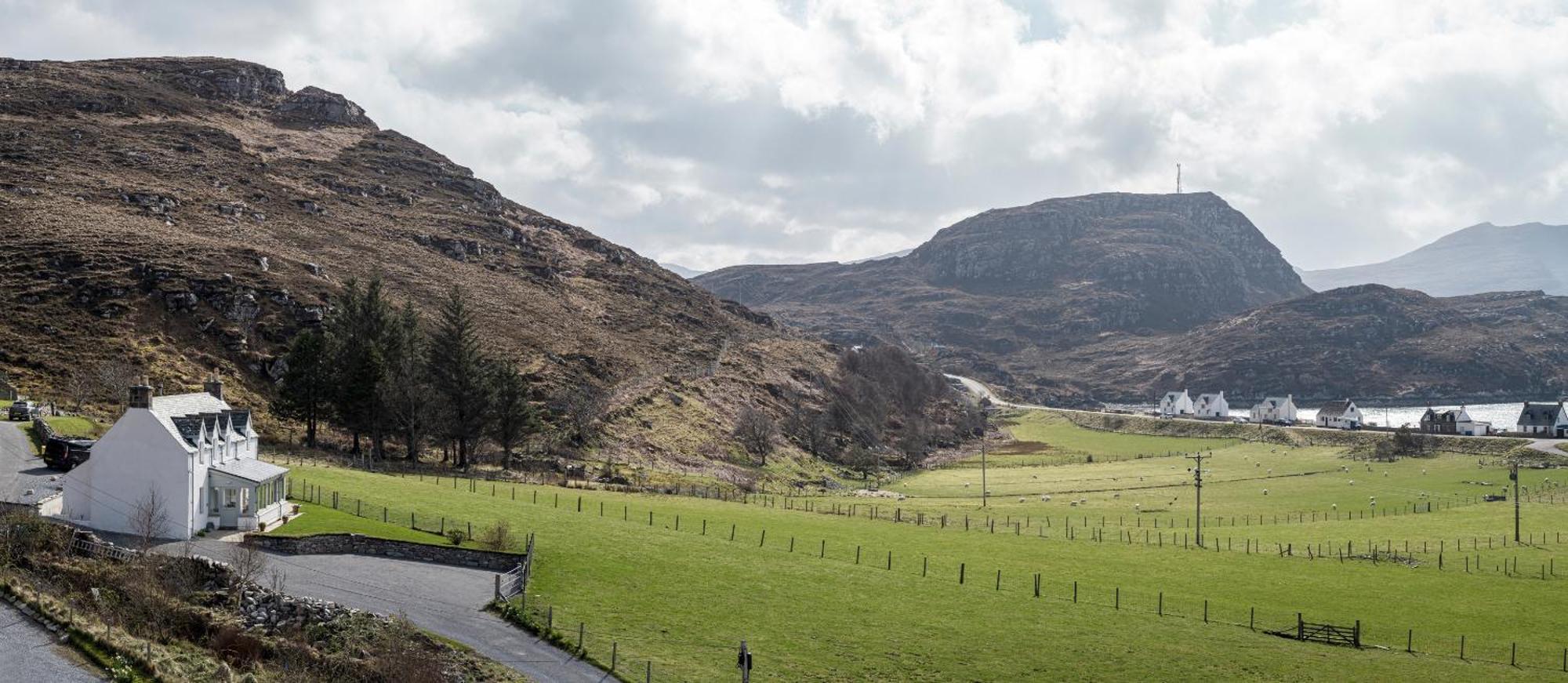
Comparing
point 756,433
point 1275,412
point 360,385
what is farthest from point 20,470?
point 1275,412

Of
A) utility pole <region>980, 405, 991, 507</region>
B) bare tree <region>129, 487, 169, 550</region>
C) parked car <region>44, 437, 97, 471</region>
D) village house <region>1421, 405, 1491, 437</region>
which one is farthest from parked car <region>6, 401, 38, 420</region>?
village house <region>1421, 405, 1491, 437</region>

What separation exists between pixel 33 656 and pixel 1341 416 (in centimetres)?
18459

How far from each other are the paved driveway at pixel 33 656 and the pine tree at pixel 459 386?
4910 cm

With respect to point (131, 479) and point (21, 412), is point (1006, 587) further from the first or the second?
point (21, 412)

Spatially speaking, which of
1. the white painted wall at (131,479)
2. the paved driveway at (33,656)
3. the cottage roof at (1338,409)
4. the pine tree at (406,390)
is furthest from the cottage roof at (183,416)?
the cottage roof at (1338,409)

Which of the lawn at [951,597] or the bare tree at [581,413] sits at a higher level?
the bare tree at [581,413]

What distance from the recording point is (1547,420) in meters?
144

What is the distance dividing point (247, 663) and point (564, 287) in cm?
14042

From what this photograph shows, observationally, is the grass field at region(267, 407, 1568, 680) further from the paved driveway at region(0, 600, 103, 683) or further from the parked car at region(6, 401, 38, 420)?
the parked car at region(6, 401, 38, 420)

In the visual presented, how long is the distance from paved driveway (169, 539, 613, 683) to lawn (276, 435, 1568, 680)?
214 centimetres

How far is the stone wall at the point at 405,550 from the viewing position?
47.4 m

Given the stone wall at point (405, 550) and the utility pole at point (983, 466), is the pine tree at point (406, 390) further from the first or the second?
the utility pole at point (983, 466)

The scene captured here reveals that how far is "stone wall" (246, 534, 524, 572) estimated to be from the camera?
47.4 meters

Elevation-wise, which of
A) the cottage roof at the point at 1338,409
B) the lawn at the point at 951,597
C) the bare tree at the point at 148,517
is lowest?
the lawn at the point at 951,597
